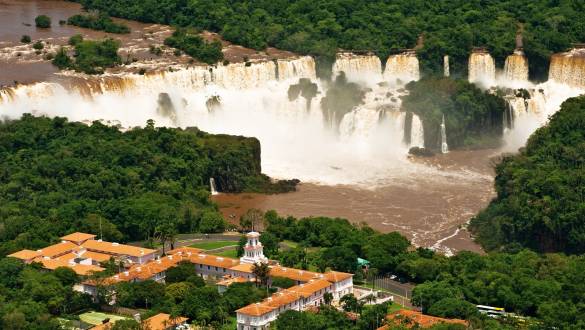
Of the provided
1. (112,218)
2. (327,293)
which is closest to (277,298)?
(327,293)

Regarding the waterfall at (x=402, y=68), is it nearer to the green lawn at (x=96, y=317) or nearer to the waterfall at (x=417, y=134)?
the waterfall at (x=417, y=134)

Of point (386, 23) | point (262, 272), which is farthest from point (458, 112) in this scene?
point (262, 272)

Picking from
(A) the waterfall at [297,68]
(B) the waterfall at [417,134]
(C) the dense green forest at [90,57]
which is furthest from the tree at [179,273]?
(A) the waterfall at [297,68]

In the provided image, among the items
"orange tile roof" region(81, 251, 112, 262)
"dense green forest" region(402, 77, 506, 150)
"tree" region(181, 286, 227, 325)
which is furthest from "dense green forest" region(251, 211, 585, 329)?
"dense green forest" region(402, 77, 506, 150)

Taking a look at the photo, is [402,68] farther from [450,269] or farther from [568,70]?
[450,269]

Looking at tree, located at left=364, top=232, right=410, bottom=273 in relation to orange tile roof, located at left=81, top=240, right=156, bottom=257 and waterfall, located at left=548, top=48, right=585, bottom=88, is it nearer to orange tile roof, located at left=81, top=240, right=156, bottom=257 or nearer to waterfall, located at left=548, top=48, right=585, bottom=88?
orange tile roof, located at left=81, top=240, right=156, bottom=257

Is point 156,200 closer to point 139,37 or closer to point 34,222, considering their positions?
point 34,222
